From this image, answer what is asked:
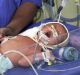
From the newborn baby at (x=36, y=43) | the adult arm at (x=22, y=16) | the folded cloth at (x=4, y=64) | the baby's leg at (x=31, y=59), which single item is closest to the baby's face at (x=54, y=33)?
the newborn baby at (x=36, y=43)

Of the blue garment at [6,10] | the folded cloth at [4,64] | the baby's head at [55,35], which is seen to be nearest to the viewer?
the folded cloth at [4,64]

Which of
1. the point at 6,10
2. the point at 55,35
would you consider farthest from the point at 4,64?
the point at 6,10

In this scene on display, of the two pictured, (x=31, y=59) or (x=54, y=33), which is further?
(x=54, y=33)

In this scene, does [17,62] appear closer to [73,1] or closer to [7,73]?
[7,73]

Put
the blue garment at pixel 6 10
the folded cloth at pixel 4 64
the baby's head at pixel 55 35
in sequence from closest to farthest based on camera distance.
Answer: the folded cloth at pixel 4 64 < the baby's head at pixel 55 35 < the blue garment at pixel 6 10

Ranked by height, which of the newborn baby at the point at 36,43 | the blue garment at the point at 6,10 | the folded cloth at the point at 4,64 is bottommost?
the folded cloth at the point at 4,64

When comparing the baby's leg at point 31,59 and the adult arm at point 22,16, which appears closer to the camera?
the baby's leg at point 31,59

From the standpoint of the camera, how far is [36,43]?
1.25 m

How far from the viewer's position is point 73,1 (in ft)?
5.32

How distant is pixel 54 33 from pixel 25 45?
0.61 ft

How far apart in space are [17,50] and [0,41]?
144 millimetres

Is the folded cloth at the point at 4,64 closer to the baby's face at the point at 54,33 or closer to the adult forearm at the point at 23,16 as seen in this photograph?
the baby's face at the point at 54,33

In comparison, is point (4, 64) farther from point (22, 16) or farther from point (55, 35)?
point (22, 16)

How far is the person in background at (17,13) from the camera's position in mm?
1665
